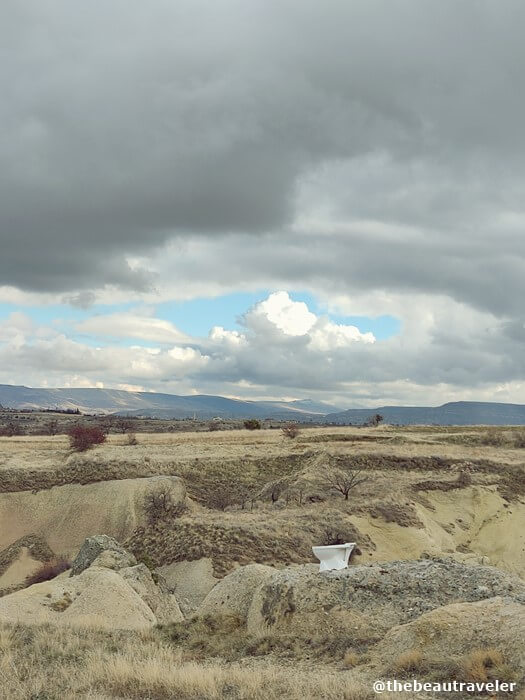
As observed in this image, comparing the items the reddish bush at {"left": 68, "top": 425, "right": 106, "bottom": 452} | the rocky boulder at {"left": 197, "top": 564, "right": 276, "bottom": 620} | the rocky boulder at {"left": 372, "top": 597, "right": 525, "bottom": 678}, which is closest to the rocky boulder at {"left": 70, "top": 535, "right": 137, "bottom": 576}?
the rocky boulder at {"left": 197, "top": 564, "right": 276, "bottom": 620}

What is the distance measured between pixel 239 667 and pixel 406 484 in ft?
141

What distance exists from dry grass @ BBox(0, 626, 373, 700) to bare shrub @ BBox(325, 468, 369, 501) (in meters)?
34.7

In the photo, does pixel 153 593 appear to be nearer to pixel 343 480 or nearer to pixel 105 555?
pixel 105 555

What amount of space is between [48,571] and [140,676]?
2827cm

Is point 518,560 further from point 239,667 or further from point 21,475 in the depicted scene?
point 21,475

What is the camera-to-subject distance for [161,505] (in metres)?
43.5

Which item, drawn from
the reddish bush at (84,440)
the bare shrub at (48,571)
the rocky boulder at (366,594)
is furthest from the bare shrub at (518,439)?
the rocky boulder at (366,594)

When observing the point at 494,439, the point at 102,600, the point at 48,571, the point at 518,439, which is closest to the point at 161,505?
the point at 48,571

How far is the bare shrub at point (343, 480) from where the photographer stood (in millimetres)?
48094

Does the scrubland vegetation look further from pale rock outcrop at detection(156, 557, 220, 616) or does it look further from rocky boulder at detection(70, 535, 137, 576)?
rocky boulder at detection(70, 535, 137, 576)

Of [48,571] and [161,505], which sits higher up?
[161,505]

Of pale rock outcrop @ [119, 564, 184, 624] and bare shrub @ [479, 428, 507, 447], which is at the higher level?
bare shrub @ [479, 428, 507, 447]

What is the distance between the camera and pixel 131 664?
11805 millimetres

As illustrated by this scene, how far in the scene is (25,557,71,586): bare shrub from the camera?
115 feet
